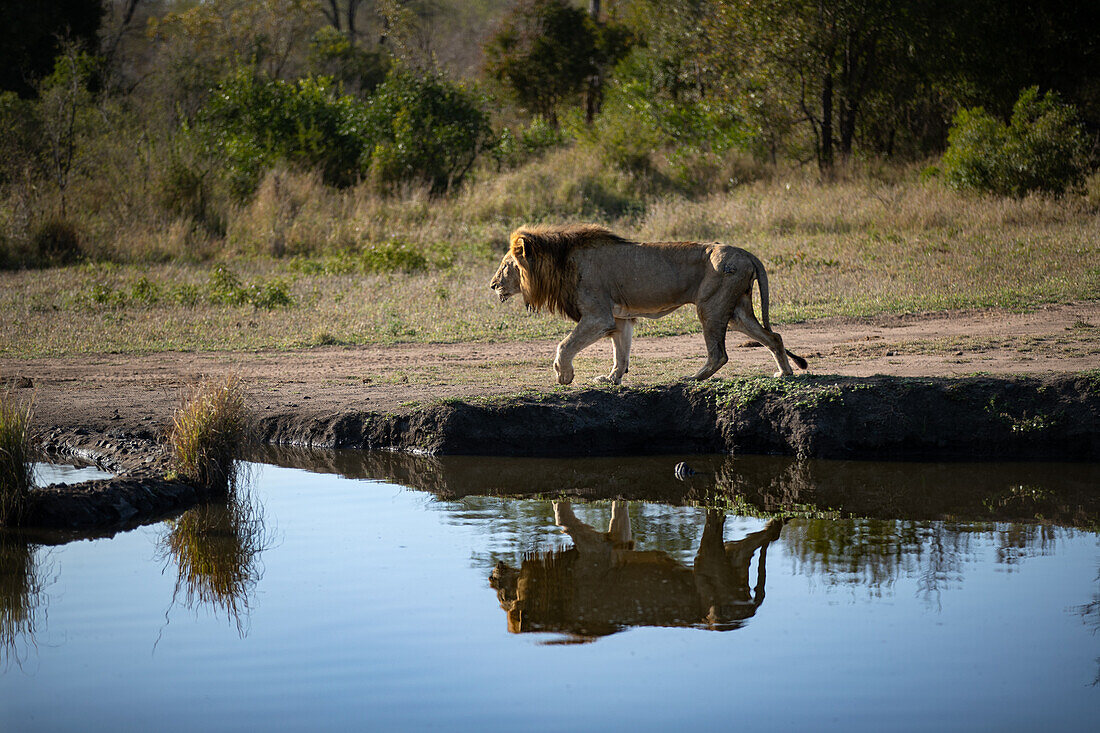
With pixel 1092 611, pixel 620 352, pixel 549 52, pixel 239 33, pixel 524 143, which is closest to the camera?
pixel 1092 611

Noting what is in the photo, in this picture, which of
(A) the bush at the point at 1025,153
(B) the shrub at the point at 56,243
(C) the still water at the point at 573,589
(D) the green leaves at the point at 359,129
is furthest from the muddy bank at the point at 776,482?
(D) the green leaves at the point at 359,129

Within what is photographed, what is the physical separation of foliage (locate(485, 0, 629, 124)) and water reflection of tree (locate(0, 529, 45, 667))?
24783mm

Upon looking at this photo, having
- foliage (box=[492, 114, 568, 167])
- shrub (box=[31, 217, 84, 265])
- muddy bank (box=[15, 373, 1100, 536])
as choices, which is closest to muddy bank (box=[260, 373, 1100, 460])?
muddy bank (box=[15, 373, 1100, 536])

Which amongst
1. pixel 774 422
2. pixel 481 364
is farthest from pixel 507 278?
pixel 774 422

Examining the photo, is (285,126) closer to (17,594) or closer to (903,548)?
(17,594)

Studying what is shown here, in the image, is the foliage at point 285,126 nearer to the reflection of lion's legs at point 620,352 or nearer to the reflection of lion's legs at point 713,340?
the reflection of lion's legs at point 620,352

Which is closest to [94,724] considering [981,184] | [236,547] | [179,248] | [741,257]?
[236,547]

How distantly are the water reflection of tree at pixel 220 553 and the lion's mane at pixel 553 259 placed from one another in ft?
9.10

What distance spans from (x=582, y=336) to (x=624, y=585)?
3132 mm

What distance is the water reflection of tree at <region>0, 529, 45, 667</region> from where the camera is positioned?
5113mm

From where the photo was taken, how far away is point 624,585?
5.59 m

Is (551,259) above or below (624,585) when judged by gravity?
above

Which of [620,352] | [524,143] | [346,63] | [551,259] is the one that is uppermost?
[346,63]

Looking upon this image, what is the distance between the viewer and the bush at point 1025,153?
16750 millimetres
